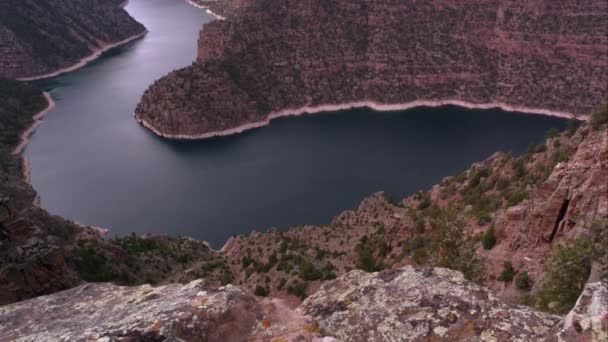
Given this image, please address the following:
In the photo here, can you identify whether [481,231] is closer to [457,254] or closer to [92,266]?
[457,254]

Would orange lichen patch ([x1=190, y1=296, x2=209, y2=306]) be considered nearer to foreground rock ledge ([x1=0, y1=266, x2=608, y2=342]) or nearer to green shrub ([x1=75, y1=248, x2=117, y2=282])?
foreground rock ledge ([x1=0, y1=266, x2=608, y2=342])

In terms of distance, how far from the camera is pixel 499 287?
59.2 feet

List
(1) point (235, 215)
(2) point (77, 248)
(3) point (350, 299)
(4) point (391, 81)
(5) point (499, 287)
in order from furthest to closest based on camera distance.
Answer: (4) point (391, 81) → (1) point (235, 215) → (2) point (77, 248) → (5) point (499, 287) → (3) point (350, 299)

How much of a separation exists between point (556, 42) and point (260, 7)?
79174 millimetres

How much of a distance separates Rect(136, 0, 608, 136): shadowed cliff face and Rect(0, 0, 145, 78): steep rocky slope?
66465 millimetres

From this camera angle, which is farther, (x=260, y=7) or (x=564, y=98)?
(x=260, y=7)

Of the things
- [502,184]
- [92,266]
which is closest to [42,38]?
[92,266]

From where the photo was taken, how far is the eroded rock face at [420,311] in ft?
25.6

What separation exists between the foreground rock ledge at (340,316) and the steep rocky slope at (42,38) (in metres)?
173

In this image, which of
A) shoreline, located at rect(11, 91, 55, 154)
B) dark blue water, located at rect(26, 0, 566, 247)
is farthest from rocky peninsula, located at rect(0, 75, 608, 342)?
shoreline, located at rect(11, 91, 55, 154)

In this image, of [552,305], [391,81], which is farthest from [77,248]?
[391,81]

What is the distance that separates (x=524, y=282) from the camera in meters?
16.6

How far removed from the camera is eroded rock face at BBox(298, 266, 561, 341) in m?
7.80

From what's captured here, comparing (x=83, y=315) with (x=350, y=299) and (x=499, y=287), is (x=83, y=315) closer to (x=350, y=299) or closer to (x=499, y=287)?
(x=350, y=299)
